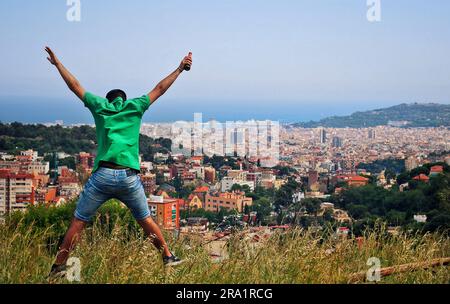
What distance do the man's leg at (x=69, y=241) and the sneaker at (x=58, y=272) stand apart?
4 centimetres

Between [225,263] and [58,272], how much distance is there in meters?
0.88

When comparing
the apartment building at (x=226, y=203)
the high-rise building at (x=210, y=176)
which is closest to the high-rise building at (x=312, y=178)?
the high-rise building at (x=210, y=176)

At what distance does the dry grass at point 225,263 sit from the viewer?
11.6ft

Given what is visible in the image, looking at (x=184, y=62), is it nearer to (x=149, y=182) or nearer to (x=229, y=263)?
(x=229, y=263)

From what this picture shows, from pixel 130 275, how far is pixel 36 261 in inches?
31.9

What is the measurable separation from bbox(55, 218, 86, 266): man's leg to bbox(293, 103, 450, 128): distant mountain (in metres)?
45.1

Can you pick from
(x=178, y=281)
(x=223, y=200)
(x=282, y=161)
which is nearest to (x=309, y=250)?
(x=178, y=281)

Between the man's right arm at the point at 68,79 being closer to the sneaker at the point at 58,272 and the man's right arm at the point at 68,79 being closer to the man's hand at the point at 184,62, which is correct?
the man's hand at the point at 184,62

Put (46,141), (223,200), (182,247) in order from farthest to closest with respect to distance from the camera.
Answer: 1. (46,141)
2. (223,200)
3. (182,247)

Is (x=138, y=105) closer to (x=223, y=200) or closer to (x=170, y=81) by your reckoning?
(x=170, y=81)

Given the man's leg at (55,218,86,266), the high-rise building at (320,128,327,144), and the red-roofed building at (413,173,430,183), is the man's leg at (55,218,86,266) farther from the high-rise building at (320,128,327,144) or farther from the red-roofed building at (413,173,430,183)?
the high-rise building at (320,128,327,144)

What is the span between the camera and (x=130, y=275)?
3432 mm

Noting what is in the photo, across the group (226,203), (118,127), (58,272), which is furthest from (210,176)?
(58,272)
